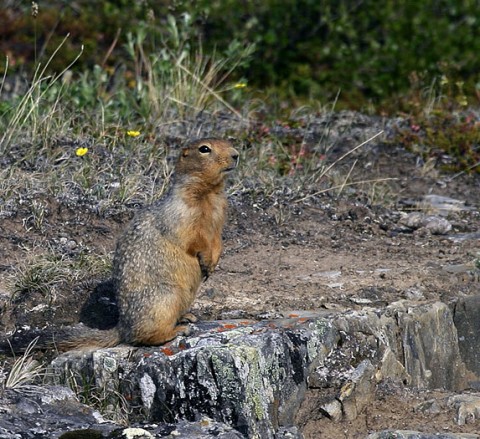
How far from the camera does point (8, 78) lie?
1356 cm

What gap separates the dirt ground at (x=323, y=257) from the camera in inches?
256

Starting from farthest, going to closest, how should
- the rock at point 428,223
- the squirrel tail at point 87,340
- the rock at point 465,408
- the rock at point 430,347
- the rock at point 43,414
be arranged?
the rock at point 428,223
the rock at point 430,347
the squirrel tail at point 87,340
the rock at point 465,408
the rock at point 43,414

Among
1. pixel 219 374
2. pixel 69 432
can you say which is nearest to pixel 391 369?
pixel 219 374

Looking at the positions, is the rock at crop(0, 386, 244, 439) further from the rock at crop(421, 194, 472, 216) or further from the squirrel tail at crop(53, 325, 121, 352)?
the rock at crop(421, 194, 472, 216)

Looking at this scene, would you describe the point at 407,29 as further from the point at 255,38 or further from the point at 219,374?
the point at 219,374

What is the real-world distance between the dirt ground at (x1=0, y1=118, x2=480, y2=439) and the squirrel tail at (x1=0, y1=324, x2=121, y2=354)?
488 millimetres

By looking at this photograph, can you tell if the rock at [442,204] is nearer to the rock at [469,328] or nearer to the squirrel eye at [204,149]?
the rock at [469,328]

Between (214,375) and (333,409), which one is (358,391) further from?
(214,375)

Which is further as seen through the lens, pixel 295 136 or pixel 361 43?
pixel 361 43

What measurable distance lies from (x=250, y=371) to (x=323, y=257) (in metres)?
2.27

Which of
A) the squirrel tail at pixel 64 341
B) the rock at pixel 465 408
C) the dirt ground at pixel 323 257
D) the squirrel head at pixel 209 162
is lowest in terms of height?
the rock at pixel 465 408

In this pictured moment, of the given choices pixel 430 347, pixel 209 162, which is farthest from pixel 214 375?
pixel 430 347

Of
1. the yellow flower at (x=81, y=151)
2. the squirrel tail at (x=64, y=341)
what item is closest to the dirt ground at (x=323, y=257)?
the squirrel tail at (x=64, y=341)

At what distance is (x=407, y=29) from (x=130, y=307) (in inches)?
394
